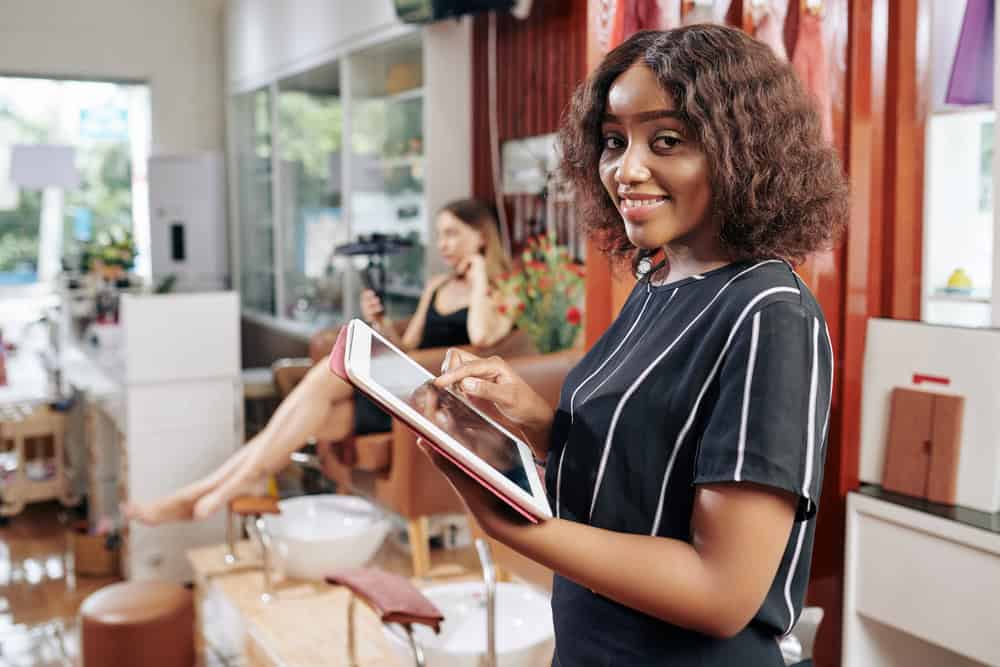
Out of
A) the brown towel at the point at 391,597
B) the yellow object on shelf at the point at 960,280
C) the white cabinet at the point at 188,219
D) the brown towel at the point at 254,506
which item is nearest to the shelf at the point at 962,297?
the yellow object on shelf at the point at 960,280

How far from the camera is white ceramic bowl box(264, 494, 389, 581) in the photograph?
3549 millimetres

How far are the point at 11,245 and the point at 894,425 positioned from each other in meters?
6.76

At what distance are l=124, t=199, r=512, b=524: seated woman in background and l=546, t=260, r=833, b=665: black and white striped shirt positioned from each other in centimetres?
259

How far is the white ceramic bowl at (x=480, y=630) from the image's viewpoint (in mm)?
2197

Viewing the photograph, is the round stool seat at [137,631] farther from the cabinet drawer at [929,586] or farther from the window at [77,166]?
the window at [77,166]

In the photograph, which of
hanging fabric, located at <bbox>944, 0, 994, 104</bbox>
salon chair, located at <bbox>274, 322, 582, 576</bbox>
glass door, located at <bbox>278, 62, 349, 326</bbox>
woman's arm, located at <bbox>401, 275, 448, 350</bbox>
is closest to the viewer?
hanging fabric, located at <bbox>944, 0, 994, 104</bbox>

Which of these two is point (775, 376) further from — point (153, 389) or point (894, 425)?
point (153, 389)

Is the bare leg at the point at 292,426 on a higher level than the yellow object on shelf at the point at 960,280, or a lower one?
lower

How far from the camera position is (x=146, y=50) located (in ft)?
23.7

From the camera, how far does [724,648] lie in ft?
2.95

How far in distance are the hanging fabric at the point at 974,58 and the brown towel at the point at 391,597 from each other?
1.59 meters

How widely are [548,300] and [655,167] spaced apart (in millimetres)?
2894

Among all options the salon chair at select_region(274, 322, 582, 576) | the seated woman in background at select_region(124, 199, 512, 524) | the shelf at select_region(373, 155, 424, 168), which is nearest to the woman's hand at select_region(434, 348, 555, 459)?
the salon chair at select_region(274, 322, 582, 576)

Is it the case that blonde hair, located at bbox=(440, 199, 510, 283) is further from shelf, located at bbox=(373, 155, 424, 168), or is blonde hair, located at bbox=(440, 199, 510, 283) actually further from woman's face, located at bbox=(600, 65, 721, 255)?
woman's face, located at bbox=(600, 65, 721, 255)
